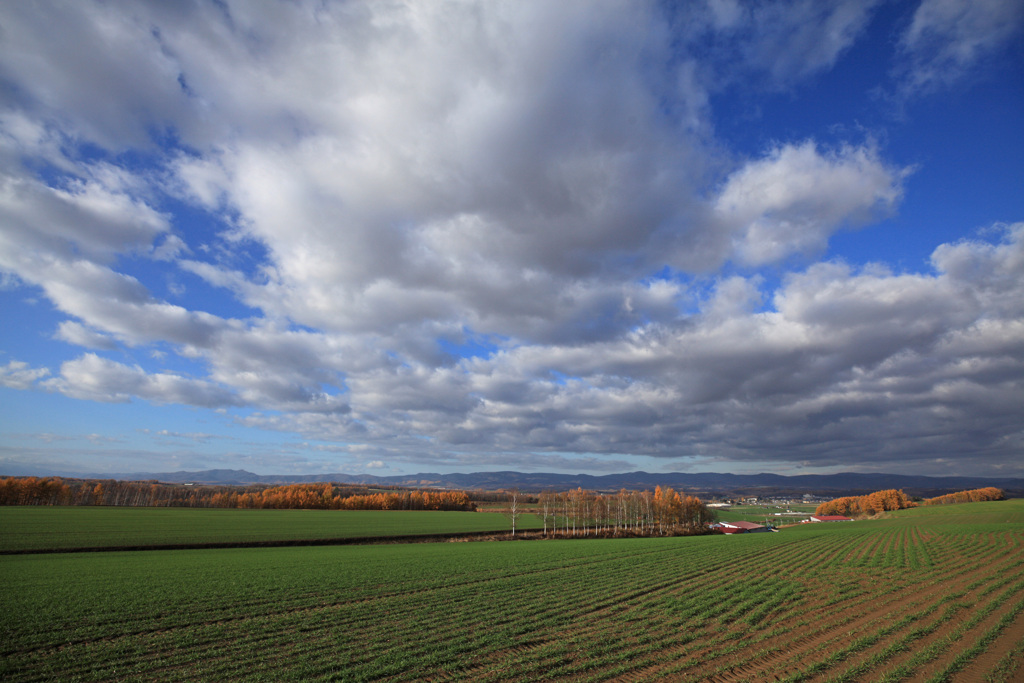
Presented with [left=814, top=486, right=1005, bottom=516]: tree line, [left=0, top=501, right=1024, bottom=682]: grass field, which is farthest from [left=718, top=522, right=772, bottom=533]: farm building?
[left=0, top=501, right=1024, bottom=682]: grass field

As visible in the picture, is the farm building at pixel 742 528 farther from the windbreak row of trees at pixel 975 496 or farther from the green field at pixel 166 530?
the windbreak row of trees at pixel 975 496

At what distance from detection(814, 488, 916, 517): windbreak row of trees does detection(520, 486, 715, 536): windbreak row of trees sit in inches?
3708

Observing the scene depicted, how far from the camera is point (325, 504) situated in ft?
421

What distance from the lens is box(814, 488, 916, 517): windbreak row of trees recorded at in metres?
165

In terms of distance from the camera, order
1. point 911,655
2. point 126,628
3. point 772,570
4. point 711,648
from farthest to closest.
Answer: point 772,570, point 126,628, point 711,648, point 911,655

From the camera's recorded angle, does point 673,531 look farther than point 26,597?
Yes

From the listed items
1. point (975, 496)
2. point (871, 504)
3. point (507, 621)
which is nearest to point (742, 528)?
point (871, 504)

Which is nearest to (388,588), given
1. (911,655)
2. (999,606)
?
(911,655)

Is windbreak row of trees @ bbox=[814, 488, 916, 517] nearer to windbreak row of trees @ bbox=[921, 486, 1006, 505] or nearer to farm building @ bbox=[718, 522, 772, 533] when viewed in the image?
windbreak row of trees @ bbox=[921, 486, 1006, 505]

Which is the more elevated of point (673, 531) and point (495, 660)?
point (495, 660)

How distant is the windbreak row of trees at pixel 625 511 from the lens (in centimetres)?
10419

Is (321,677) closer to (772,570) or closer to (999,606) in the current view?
(999,606)

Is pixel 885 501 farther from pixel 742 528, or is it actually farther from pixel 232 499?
pixel 232 499

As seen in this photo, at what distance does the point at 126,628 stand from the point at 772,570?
41512 millimetres
